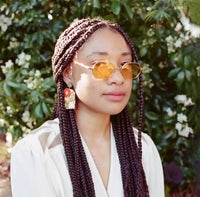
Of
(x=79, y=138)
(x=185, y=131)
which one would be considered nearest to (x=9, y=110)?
(x=185, y=131)

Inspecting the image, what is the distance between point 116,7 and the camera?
2.79 metres

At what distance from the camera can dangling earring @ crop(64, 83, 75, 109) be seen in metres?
1.93

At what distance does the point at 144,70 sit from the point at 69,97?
1.12 metres

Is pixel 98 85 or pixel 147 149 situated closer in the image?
pixel 98 85

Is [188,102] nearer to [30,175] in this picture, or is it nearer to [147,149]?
[147,149]

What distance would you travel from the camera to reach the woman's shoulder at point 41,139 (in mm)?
1860

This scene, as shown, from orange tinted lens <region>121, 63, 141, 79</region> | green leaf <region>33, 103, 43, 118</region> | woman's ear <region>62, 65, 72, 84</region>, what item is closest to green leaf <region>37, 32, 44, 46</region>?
green leaf <region>33, 103, 43, 118</region>

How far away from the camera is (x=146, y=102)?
3.19 meters

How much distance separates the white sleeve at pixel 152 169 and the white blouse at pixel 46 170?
A: 7.2 inches

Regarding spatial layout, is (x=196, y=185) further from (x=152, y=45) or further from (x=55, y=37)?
(x=55, y=37)

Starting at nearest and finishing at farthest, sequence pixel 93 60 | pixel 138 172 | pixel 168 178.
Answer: pixel 93 60, pixel 138 172, pixel 168 178

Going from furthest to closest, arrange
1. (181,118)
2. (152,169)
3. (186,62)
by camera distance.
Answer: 1. (181,118)
2. (186,62)
3. (152,169)

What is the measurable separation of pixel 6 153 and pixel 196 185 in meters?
1.39

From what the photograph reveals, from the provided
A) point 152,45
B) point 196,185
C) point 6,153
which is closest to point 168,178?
point 196,185
